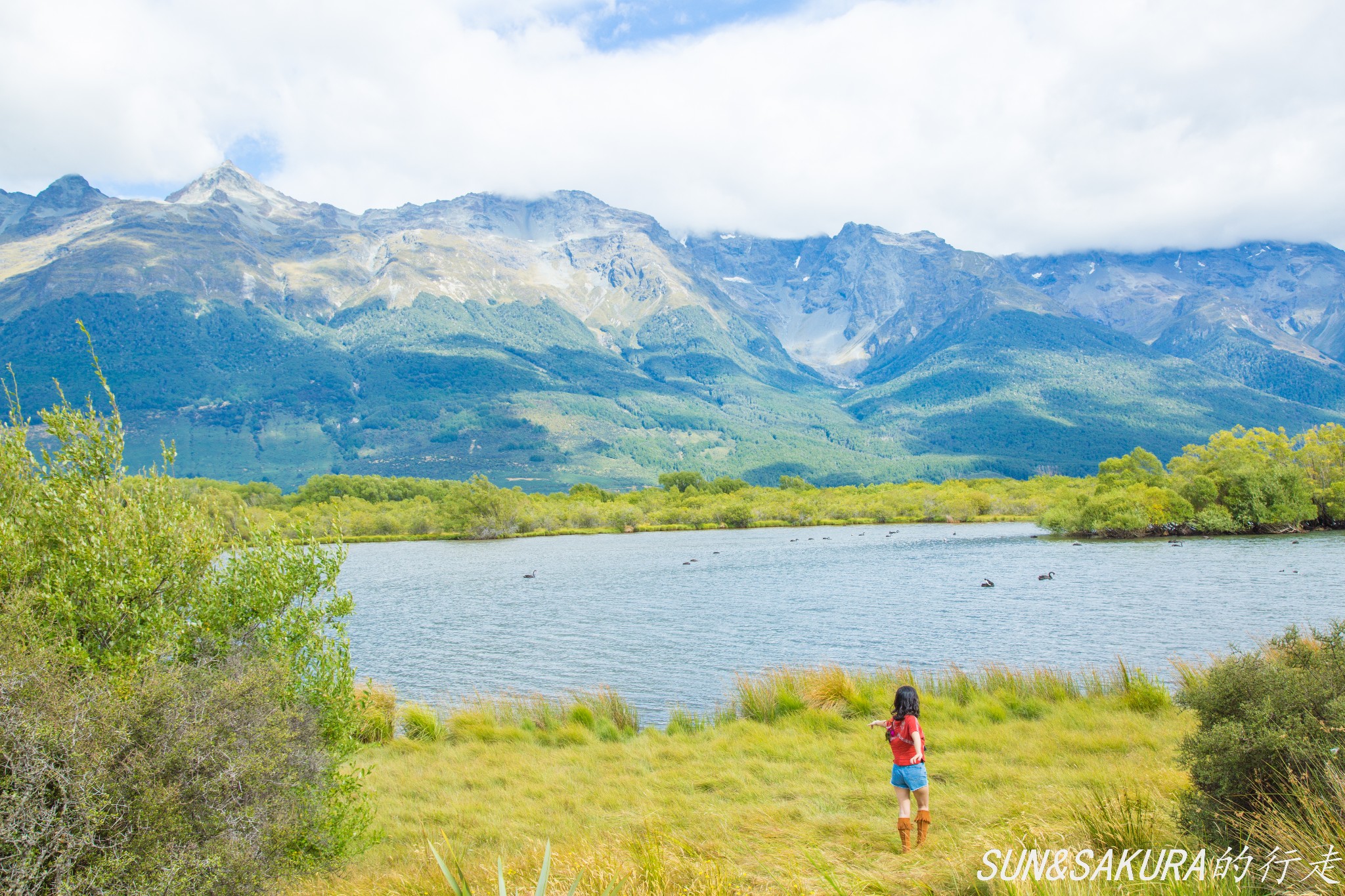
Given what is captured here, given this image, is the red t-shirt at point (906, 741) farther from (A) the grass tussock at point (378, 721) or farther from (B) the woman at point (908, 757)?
(A) the grass tussock at point (378, 721)

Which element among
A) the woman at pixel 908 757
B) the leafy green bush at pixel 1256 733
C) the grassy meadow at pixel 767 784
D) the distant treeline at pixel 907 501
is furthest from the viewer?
the distant treeline at pixel 907 501

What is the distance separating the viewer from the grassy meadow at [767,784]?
A: 25.4ft

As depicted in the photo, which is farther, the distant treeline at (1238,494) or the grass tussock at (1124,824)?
the distant treeline at (1238,494)

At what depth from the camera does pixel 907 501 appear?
125m

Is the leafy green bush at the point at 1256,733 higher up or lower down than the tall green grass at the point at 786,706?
higher up

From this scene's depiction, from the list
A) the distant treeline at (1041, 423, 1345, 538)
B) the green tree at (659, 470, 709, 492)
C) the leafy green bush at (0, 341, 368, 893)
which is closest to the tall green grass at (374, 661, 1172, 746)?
the leafy green bush at (0, 341, 368, 893)

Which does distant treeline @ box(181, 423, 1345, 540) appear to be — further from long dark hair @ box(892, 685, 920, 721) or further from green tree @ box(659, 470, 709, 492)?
long dark hair @ box(892, 685, 920, 721)

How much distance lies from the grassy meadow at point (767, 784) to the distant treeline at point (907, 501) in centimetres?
593

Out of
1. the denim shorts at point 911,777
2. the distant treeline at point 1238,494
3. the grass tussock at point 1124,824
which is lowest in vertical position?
the denim shorts at point 911,777

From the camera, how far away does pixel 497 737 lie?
18.1 meters

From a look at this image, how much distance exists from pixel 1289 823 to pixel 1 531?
13.3 meters

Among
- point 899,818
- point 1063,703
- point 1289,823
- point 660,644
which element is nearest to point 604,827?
point 899,818

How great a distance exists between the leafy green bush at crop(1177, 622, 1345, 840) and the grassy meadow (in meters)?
0.70

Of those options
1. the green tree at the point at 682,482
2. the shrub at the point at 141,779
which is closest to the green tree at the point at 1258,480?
the shrub at the point at 141,779
